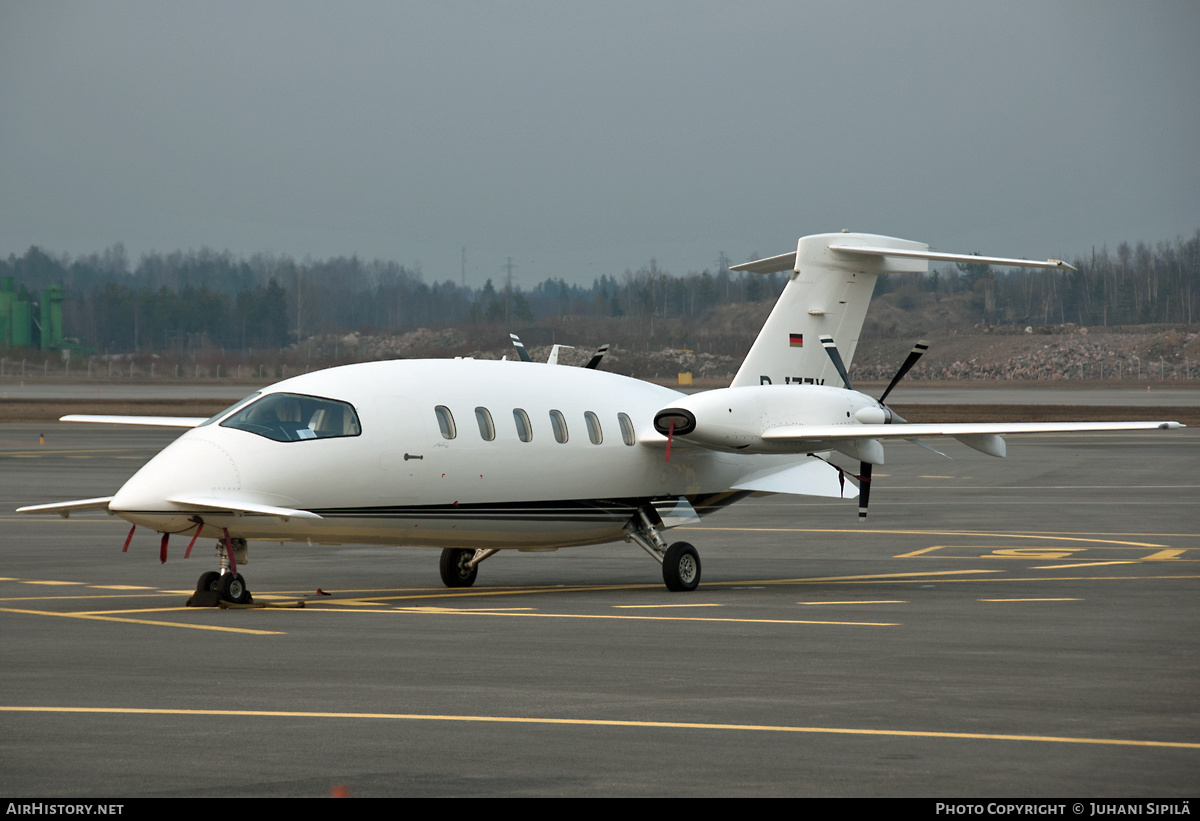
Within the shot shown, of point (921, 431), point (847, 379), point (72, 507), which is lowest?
point (72, 507)

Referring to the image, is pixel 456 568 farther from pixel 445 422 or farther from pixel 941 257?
pixel 941 257

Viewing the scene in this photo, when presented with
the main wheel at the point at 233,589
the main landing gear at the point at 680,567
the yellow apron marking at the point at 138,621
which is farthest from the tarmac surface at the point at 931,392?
the main wheel at the point at 233,589

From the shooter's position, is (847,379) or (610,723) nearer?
(610,723)

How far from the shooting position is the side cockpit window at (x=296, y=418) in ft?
60.5

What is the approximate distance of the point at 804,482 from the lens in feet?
79.4

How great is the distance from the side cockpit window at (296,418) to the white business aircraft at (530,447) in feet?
0.07

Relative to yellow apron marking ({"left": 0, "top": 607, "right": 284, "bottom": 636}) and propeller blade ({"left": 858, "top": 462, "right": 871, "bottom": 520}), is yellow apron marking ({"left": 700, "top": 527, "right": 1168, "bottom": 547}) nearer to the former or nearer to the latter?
propeller blade ({"left": 858, "top": 462, "right": 871, "bottom": 520})

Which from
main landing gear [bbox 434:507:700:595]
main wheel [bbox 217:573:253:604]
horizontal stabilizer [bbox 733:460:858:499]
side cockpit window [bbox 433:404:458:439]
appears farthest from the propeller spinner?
main wheel [bbox 217:573:253:604]

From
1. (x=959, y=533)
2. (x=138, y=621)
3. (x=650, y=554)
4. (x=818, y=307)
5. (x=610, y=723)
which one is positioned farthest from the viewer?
(x=959, y=533)

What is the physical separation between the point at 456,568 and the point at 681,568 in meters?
3.42

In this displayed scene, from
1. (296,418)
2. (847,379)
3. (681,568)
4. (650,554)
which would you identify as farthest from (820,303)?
(296,418)

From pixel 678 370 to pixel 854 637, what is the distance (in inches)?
5852

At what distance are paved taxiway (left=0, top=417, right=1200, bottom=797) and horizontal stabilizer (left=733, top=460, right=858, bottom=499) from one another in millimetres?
1381

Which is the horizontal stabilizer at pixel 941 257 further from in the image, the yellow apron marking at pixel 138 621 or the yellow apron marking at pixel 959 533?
the yellow apron marking at pixel 138 621
